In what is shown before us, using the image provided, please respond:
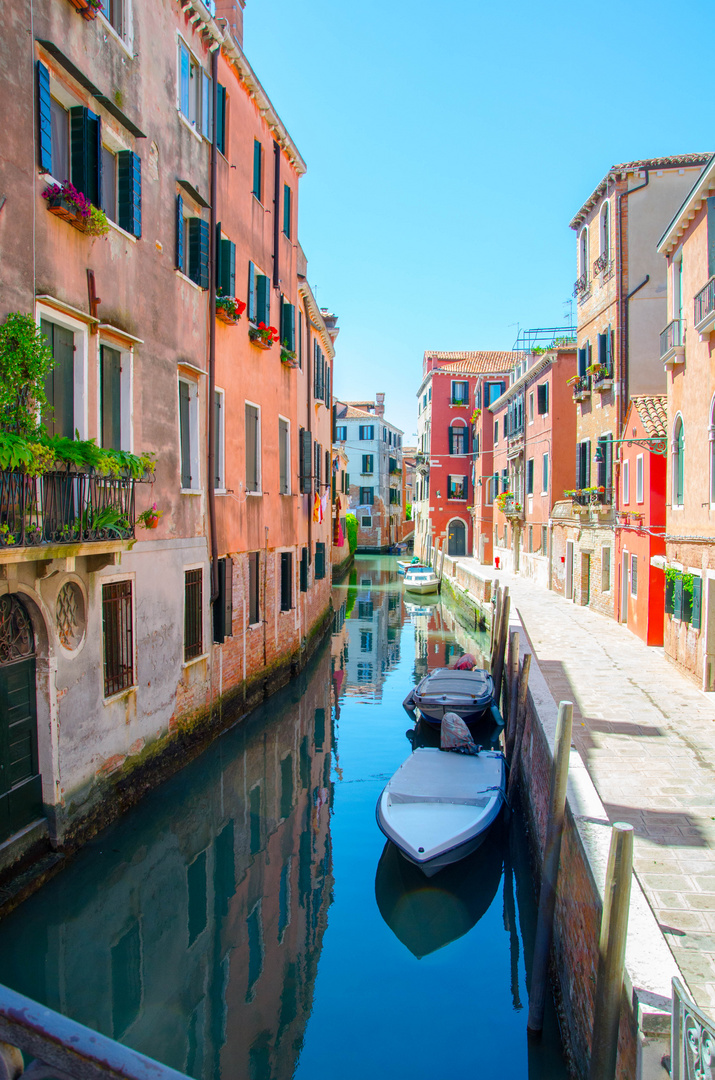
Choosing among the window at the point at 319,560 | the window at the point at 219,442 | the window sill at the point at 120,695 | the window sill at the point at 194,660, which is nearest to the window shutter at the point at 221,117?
the window at the point at 219,442

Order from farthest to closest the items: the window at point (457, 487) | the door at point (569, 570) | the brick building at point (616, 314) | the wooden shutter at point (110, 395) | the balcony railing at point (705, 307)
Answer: the window at point (457, 487), the door at point (569, 570), the brick building at point (616, 314), the balcony railing at point (705, 307), the wooden shutter at point (110, 395)

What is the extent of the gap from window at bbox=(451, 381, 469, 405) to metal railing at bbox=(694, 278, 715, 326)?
1303 inches

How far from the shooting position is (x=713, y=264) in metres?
10.9

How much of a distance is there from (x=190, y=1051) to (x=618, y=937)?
10.5ft

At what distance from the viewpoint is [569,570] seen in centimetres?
2366

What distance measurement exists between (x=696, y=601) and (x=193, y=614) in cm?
760

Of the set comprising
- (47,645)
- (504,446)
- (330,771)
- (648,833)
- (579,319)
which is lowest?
(330,771)

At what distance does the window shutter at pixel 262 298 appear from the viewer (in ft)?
44.6

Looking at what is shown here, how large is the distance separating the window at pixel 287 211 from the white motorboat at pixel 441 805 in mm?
11082

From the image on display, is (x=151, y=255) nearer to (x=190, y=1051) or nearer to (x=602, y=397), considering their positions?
(x=190, y=1051)

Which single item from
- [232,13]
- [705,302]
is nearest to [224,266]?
[232,13]

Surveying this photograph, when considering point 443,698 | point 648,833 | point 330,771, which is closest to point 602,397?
point 443,698

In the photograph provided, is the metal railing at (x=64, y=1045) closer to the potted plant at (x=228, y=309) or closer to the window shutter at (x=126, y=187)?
the window shutter at (x=126, y=187)

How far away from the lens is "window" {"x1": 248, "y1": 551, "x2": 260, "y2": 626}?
43.0ft
